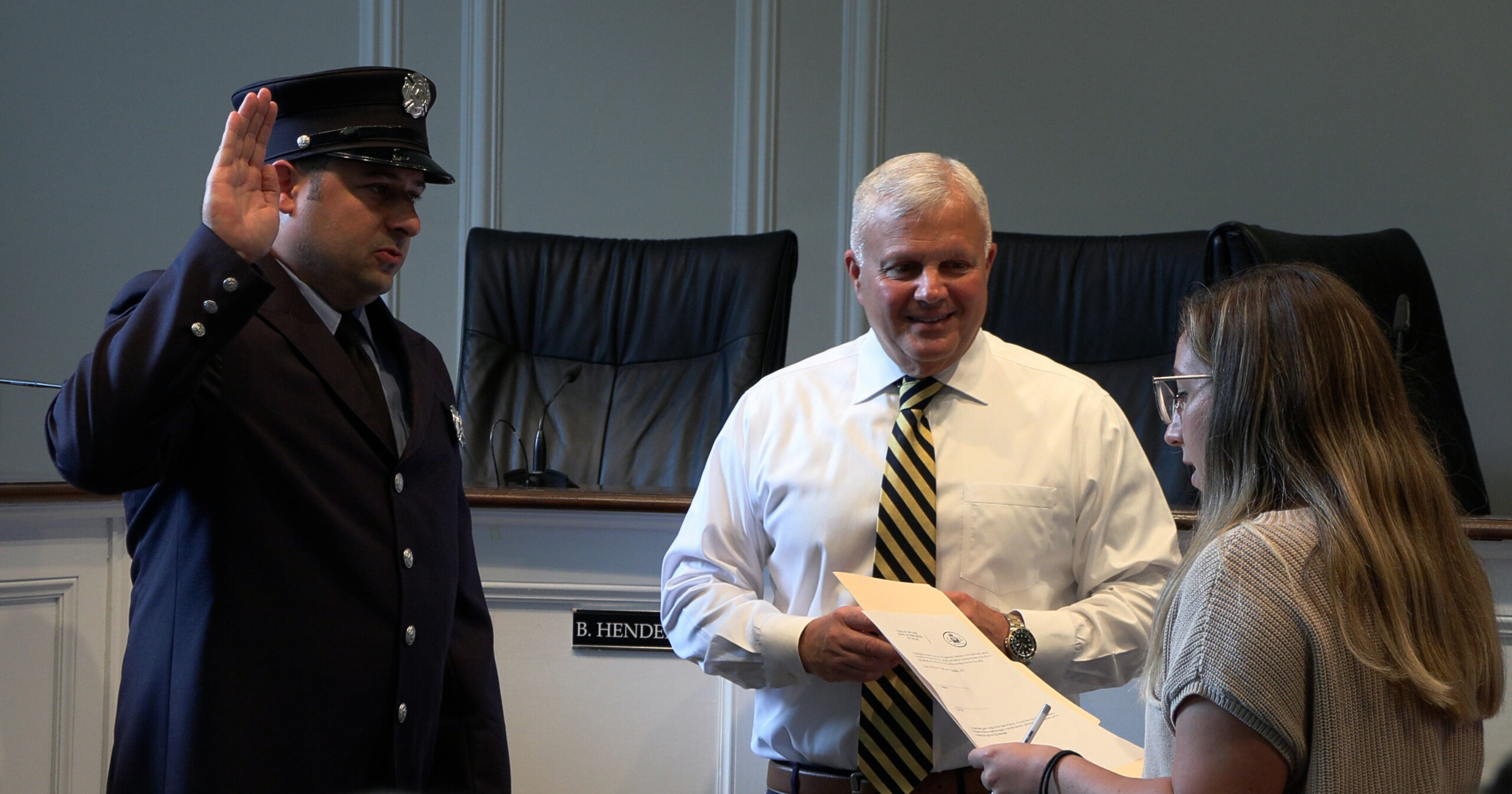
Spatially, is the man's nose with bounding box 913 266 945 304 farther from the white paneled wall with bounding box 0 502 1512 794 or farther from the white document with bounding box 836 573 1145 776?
the white paneled wall with bounding box 0 502 1512 794

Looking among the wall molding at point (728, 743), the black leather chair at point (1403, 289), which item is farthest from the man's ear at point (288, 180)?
the black leather chair at point (1403, 289)

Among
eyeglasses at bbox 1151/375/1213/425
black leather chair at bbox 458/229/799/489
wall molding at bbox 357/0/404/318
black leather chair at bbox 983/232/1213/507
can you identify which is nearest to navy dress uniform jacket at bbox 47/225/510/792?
eyeglasses at bbox 1151/375/1213/425

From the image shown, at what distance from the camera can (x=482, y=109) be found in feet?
13.2

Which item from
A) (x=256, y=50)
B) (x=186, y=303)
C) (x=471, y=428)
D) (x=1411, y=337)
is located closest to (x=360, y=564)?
(x=186, y=303)

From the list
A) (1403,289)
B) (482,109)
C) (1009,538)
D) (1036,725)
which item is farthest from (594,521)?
(482,109)

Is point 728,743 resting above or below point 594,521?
below

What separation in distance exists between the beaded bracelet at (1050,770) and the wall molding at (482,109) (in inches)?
132

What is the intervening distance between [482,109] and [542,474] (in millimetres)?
Answer: 1948

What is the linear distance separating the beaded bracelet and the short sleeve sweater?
12cm

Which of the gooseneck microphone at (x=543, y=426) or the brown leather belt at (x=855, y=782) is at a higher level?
the gooseneck microphone at (x=543, y=426)

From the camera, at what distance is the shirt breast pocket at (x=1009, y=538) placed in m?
1.48

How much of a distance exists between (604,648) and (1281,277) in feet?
3.98

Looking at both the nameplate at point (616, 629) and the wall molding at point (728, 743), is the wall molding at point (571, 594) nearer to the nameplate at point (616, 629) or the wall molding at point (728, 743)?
the nameplate at point (616, 629)

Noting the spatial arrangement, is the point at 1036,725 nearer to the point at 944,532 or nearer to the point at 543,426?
the point at 944,532
